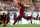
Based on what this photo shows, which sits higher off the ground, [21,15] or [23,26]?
[21,15]

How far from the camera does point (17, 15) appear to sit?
1.13m

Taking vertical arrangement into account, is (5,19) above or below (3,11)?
below

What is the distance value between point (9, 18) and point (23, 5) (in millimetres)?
306

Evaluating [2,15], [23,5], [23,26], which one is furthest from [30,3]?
[2,15]

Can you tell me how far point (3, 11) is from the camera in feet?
3.72

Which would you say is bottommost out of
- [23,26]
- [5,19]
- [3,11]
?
[23,26]

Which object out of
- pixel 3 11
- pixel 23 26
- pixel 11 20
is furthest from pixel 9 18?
pixel 23 26

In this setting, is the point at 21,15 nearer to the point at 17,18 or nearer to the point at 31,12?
the point at 17,18

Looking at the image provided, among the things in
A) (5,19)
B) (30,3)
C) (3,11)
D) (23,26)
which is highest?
(30,3)

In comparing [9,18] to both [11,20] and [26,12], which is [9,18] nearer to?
[11,20]

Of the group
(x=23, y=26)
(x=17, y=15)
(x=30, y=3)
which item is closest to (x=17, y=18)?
(x=17, y=15)

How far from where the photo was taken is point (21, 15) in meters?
1.10

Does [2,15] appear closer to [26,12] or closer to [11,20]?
[11,20]

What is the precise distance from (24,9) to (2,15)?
36 cm
